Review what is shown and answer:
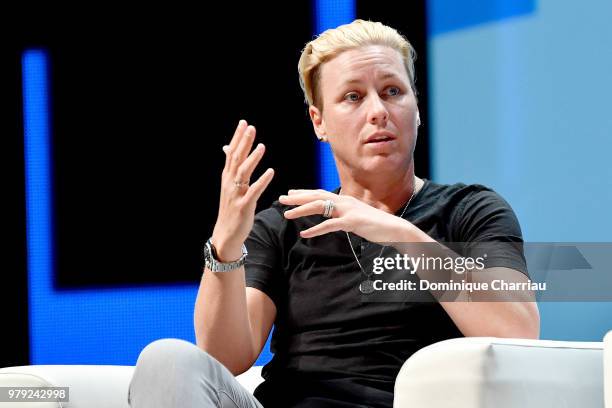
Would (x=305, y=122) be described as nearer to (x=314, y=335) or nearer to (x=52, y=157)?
(x=52, y=157)

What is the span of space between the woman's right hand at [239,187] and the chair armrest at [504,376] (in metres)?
0.49

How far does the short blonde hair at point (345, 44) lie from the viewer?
206cm

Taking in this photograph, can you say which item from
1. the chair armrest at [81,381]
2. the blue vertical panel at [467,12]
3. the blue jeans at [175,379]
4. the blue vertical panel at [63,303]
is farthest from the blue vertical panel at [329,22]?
the blue jeans at [175,379]

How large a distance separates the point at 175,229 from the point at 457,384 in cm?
196

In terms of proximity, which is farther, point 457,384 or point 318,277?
point 318,277

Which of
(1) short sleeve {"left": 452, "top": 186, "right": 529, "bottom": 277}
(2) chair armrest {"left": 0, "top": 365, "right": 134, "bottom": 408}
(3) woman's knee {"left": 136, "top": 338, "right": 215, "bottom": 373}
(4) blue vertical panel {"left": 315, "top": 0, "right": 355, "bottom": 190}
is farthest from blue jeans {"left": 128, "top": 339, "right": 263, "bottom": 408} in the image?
(4) blue vertical panel {"left": 315, "top": 0, "right": 355, "bottom": 190}

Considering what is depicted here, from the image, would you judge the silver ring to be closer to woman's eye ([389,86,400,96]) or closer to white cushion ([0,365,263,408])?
woman's eye ([389,86,400,96])

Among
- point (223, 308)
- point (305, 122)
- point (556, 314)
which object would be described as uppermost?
point (305, 122)

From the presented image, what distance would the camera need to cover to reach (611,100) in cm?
267

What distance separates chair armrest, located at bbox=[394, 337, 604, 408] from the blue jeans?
317mm

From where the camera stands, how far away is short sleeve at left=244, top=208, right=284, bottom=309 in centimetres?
199

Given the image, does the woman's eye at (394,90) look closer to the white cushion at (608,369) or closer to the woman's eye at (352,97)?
the woman's eye at (352,97)

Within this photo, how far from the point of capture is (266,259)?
2.00 meters

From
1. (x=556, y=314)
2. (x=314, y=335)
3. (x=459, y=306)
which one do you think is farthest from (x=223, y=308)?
(x=556, y=314)
